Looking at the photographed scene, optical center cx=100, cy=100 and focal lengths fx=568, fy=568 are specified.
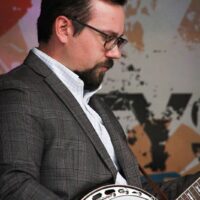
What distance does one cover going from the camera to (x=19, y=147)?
120 cm

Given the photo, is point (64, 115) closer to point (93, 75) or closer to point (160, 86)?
point (93, 75)

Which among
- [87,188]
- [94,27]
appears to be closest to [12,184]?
[87,188]

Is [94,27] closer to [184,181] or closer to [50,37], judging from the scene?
[50,37]

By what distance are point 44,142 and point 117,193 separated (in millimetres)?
198

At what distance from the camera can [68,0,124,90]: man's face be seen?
4.53 feet

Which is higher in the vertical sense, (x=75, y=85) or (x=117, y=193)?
(x=75, y=85)

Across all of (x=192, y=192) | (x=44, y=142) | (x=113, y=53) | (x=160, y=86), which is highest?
(x=113, y=53)

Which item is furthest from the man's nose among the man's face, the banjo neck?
the banjo neck

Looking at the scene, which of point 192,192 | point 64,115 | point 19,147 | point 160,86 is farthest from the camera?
point 160,86

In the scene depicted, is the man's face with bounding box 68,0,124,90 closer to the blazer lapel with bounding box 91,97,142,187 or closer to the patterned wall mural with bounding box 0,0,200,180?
the blazer lapel with bounding box 91,97,142,187

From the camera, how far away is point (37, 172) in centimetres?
121

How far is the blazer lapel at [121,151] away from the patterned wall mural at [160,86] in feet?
2.46

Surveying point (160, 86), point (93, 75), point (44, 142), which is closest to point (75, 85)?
point (93, 75)

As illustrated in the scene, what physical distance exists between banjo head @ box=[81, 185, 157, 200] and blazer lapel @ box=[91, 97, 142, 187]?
4.8 inches
